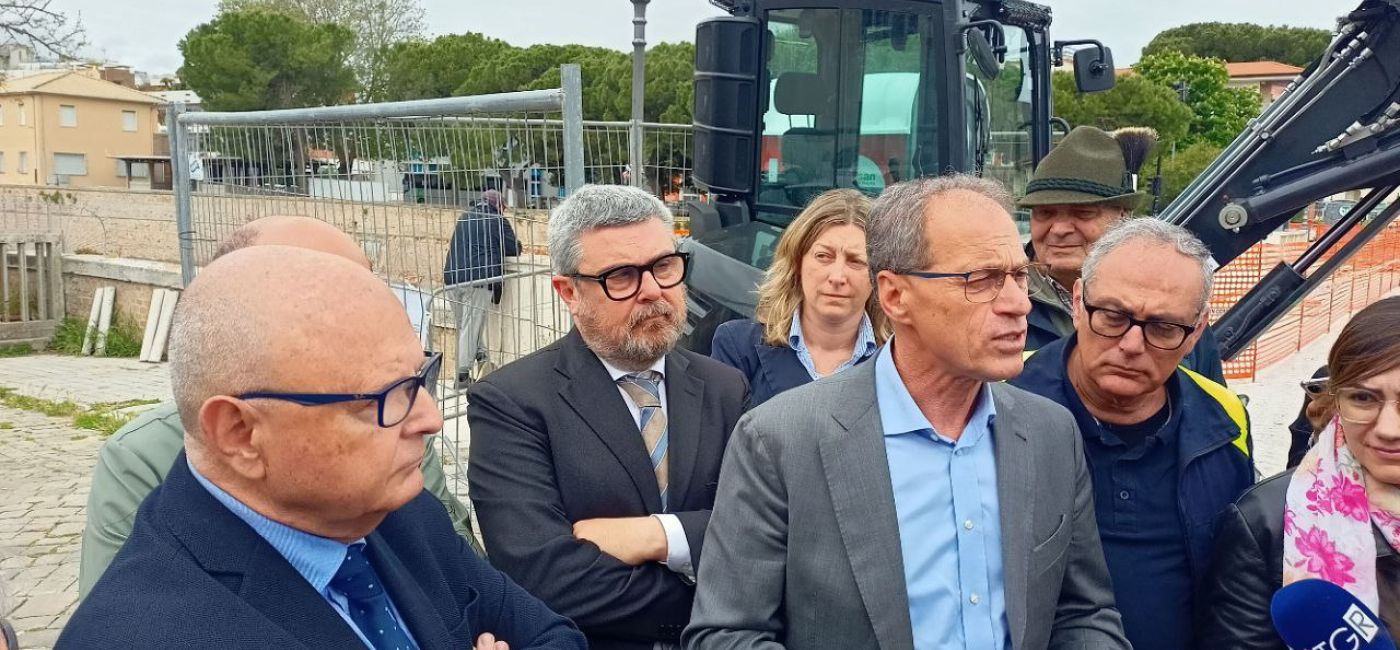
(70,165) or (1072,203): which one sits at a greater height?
(1072,203)

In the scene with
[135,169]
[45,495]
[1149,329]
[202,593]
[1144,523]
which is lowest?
[45,495]

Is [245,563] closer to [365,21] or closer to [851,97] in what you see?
[851,97]

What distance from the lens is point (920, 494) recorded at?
2.01 m

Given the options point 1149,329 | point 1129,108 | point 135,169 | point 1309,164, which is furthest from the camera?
point 135,169

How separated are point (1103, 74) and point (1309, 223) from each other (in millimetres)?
5704

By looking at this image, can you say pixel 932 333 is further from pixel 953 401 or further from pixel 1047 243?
pixel 1047 243

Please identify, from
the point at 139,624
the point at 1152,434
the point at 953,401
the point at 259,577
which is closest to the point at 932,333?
the point at 953,401

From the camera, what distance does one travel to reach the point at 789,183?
5.79 m

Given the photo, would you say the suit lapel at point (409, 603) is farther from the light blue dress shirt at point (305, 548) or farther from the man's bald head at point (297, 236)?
the man's bald head at point (297, 236)

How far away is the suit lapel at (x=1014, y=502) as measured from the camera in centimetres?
196

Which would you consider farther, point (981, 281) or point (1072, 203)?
point (1072, 203)

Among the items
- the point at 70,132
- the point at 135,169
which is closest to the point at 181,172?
the point at 135,169

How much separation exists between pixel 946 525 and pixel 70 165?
232ft

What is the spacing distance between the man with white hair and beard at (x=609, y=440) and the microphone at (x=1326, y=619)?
1.18 metres
